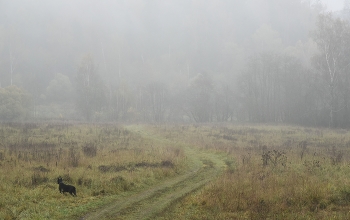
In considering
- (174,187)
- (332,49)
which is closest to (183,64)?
(332,49)

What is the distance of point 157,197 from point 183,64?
133 meters

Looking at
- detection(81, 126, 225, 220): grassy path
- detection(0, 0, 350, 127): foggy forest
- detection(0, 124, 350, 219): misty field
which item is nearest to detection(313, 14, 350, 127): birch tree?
detection(0, 0, 350, 127): foggy forest

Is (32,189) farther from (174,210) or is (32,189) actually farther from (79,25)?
(79,25)

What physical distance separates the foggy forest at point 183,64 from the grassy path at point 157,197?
137ft

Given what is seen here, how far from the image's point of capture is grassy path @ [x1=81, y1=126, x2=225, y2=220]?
8.93 metres

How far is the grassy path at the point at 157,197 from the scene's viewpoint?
8930mm

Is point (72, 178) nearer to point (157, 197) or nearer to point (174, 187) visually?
point (157, 197)

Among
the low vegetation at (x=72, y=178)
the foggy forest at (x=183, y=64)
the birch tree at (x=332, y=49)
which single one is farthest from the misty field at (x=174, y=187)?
the foggy forest at (x=183, y=64)

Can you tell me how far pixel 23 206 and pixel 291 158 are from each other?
15532 millimetres

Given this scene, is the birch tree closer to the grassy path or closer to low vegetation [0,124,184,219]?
the grassy path

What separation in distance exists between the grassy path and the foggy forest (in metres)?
41.9

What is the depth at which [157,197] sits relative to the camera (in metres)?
10.8

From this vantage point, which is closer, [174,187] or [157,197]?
[157,197]

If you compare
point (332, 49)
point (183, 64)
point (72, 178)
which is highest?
point (183, 64)
